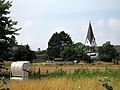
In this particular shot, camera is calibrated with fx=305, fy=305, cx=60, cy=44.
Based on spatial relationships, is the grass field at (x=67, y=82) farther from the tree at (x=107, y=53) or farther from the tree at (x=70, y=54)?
the tree at (x=107, y=53)

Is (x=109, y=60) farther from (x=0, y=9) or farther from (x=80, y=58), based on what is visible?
(x=0, y=9)

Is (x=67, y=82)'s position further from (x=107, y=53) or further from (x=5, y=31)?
(x=107, y=53)

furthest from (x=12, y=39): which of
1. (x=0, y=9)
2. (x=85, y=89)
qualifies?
(x=85, y=89)

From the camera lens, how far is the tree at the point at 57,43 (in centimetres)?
11588

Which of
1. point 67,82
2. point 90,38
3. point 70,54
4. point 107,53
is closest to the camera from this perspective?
point 67,82

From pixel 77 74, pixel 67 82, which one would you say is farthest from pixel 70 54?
pixel 67 82

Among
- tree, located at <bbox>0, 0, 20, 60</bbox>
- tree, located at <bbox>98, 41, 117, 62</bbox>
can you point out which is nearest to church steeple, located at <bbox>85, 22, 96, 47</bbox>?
tree, located at <bbox>98, 41, 117, 62</bbox>

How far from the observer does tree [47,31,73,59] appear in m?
116

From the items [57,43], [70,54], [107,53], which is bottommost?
[70,54]

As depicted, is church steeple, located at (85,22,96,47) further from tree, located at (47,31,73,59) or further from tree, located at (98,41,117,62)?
tree, located at (98,41,117,62)

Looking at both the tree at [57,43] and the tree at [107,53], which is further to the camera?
the tree at [57,43]

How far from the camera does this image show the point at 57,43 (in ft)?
405

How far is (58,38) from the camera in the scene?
12500cm

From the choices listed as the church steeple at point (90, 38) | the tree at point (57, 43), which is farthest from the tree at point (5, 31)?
the church steeple at point (90, 38)
